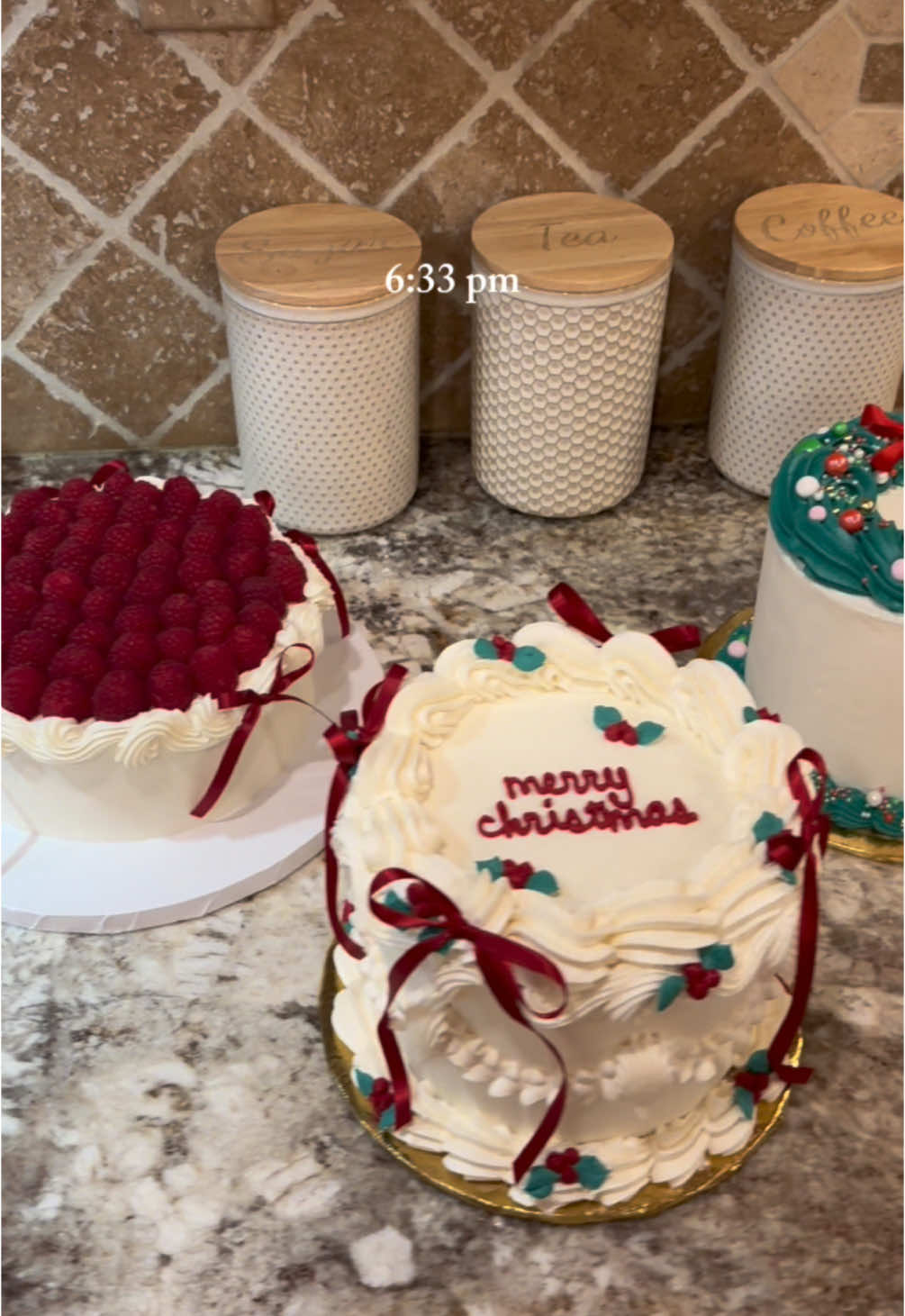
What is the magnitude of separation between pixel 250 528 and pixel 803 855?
1.88 feet

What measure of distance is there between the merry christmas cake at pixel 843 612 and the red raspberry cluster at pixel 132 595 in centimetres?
41

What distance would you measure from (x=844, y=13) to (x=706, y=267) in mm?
284

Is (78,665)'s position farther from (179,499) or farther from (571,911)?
(571,911)

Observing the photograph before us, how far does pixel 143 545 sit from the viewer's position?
3.70ft

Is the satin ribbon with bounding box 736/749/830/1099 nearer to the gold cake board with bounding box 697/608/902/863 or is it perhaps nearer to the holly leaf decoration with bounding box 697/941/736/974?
the holly leaf decoration with bounding box 697/941/736/974

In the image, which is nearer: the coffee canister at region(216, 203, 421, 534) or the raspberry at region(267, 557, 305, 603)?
the raspberry at region(267, 557, 305, 603)

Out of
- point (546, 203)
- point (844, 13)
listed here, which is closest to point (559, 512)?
point (546, 203)

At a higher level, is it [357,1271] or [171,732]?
[171,732]

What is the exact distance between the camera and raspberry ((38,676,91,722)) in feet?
3.24

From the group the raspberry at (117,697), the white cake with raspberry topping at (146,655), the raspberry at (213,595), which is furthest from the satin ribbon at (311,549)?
the raspberry at (117,697)

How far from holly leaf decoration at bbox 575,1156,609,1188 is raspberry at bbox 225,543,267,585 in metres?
0.54

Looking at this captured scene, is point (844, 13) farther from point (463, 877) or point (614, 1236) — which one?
point (614, 1236)

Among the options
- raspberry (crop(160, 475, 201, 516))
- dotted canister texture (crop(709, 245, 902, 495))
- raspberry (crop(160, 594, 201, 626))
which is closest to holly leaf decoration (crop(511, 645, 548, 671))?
raspberry (crop(160, 594, 201, 626))

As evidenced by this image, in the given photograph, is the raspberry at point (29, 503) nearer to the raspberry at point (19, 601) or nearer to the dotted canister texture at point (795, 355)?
the raspberry at point (19, 601)
